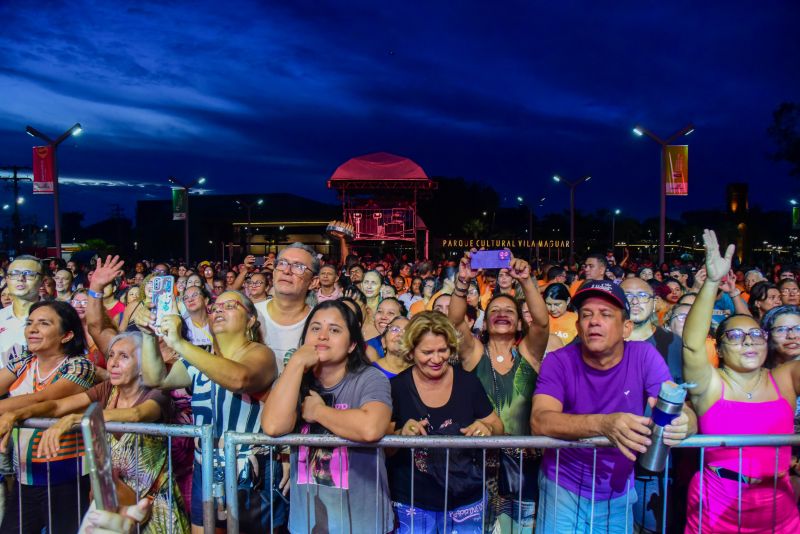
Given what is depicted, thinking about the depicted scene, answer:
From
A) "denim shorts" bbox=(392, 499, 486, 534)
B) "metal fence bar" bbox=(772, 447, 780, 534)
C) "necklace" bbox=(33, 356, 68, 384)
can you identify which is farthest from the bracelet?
"metal fence bar" bbox=(772, 447, 780, 534)

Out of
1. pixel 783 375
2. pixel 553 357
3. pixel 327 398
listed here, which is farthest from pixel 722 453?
pixel 327 398

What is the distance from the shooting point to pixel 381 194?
39594mm

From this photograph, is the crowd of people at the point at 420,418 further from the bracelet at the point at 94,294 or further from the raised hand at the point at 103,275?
the bracelet at the point at 94,294

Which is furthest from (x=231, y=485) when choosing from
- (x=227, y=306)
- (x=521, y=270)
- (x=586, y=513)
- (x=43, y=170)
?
(x=43, y=170)

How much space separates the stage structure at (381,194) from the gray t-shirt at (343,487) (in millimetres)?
35002

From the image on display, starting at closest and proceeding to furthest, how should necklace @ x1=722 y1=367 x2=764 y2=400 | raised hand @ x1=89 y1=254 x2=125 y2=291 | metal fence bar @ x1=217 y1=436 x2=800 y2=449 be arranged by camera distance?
metal fence bar @ x1=217 y1=436 x2=800 y2=449 < necklace @ x1=722 y1=367 x2=764 y2=400 < raised hand @ x1=89 y1=254 x2=125 y2=291

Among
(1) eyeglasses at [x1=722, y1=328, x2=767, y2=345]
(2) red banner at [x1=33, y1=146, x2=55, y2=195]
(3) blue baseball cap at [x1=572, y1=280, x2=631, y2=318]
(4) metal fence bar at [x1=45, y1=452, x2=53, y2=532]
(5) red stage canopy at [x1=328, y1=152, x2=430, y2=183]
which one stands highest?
(5) red stage canopy at [x1=328, y1=152, x2=430, y2=183]

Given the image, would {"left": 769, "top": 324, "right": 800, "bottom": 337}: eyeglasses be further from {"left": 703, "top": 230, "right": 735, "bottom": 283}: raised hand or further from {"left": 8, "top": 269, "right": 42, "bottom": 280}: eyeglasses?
{"left": 8, "top": 269, "right": 42, "bottom": 280}: eyeglasses

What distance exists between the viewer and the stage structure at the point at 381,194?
37781 mm

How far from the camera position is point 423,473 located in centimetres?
312

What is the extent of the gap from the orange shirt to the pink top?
2233 mm

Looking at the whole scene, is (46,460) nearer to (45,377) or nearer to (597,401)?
(45,377)

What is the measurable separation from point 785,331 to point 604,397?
1.93 m

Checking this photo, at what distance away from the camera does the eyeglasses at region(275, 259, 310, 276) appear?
14.3 ft
